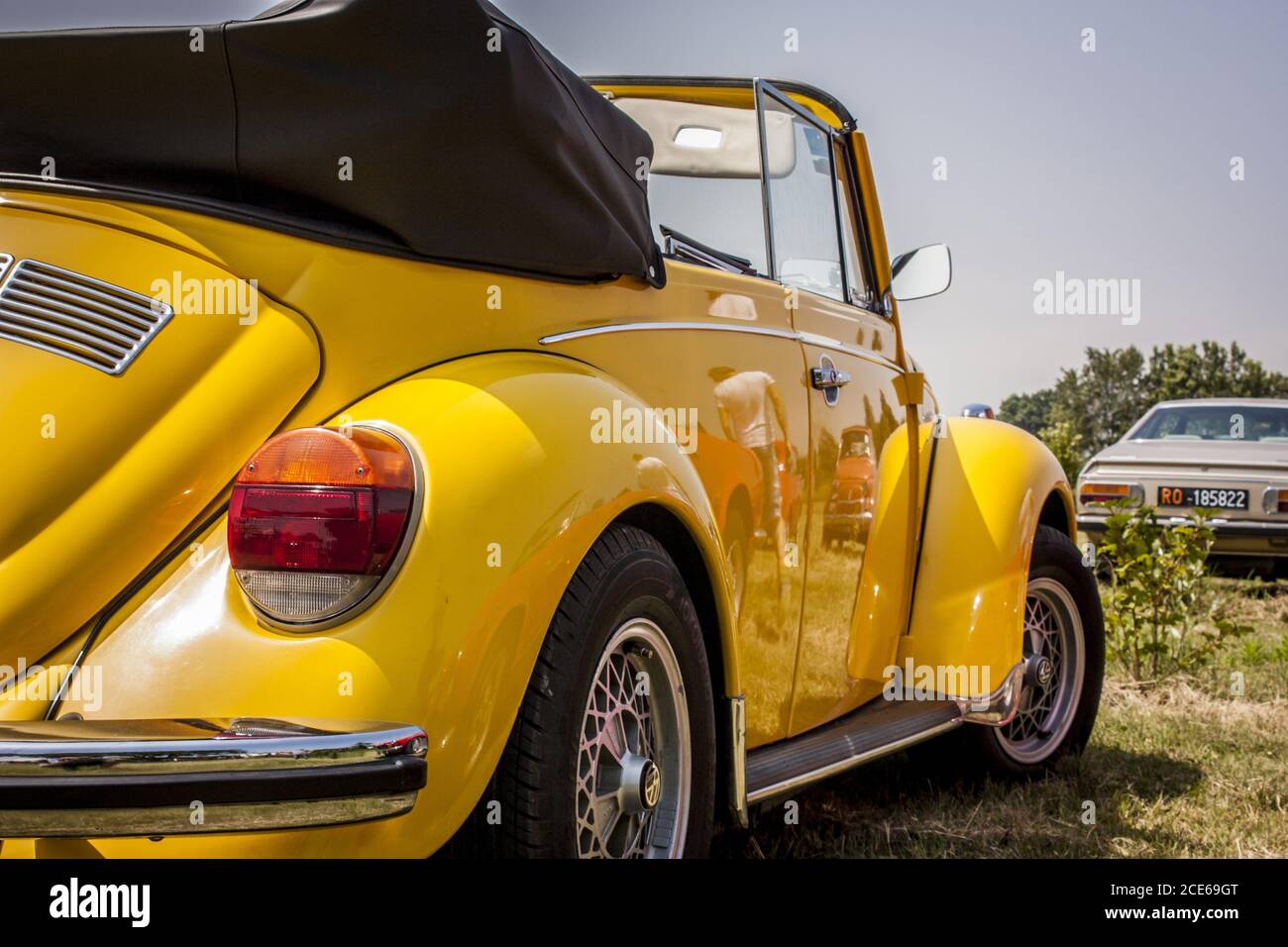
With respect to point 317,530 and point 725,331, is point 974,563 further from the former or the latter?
point 317,530

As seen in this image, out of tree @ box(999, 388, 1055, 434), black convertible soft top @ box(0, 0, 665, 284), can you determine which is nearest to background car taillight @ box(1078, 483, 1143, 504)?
black convertible soft top @ box(0, 0, 665, 284)

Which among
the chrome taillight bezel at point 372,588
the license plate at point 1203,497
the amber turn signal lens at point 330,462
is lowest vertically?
the license plate at point 1203,497

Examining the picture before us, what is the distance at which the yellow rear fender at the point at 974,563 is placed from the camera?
3.63 meters

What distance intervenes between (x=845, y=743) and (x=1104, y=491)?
7426mm

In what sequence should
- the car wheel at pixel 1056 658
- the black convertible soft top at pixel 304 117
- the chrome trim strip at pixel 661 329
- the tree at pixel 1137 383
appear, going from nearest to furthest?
the black convertible soft top at pixel 304 117, the chrome trim strip at pixel 661 329, the car wheel at pixel 1056 658, the tree at pixel 1137 383

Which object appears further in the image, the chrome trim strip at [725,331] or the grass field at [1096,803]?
the grass field at [1096,803]

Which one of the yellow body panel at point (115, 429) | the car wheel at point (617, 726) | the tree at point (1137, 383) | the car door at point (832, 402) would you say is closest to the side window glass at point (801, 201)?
the car door at point (832, 402)

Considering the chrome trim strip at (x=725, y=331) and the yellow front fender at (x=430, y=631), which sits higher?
the chrome trim strip at (x=725, y=331)

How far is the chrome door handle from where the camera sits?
3.34m

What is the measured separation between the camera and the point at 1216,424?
10984mm

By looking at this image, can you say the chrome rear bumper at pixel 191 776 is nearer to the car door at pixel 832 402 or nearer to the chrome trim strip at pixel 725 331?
the chrome trim strip at pixel 725 331

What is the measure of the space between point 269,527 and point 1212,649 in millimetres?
5431

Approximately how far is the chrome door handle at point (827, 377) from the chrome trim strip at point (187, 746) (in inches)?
76.7

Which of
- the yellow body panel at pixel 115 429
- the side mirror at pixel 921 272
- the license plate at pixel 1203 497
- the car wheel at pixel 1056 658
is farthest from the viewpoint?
the license plate at pixel 1203 497
